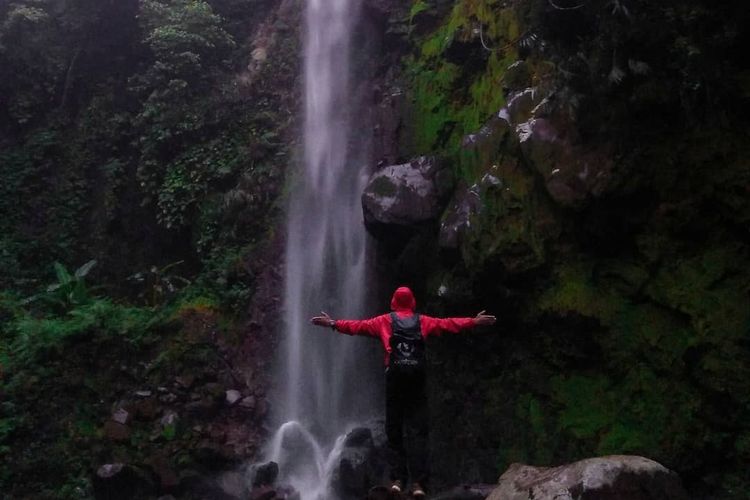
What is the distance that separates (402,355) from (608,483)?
5.99 ft

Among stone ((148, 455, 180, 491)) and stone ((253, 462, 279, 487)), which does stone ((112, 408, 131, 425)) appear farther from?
stone ((253, 462, 279, 487))

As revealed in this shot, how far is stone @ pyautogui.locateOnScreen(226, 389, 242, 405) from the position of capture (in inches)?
357

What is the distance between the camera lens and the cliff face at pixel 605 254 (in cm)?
589

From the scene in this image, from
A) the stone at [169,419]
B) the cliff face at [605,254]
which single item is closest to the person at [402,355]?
the cliff face at [605,254]

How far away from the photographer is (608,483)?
3.91 m

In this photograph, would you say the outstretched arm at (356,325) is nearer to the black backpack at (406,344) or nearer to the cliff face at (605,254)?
the black backpack at (406,344)

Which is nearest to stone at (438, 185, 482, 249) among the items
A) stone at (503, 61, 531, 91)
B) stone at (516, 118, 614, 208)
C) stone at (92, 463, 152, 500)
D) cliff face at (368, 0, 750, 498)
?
cliff face at (368, 0, 750, 498)

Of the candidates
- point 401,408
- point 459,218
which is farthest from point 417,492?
point 459,218

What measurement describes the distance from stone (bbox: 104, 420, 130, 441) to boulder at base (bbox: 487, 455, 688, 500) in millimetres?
5759

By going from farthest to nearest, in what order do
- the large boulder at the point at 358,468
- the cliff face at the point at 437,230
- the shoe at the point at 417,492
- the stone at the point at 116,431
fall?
the stone at the point at 116,431 < the large boulder at the point at 358,468 < the cliff face at the point at 437,230 < the shoe at the point at 417,492

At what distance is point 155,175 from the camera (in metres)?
12.3

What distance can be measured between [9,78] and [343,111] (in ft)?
24.1

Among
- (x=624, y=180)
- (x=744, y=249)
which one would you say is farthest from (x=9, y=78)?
(x=744, y=249)

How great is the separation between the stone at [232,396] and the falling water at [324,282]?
1.98 ft
